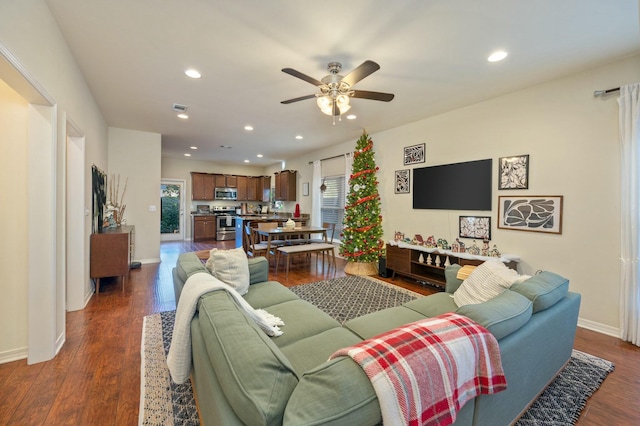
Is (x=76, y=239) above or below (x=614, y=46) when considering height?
below

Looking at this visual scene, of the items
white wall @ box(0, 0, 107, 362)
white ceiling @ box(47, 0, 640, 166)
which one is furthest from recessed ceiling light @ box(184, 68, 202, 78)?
white wall @ box(0, 0, 107, 362)

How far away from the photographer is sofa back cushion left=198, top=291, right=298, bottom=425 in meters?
0.77

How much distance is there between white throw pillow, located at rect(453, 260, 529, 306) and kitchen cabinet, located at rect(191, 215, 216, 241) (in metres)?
8.38

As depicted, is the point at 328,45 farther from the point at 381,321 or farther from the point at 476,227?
the point at 476,227

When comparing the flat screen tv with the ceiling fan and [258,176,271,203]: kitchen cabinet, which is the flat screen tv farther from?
[258,176,271,203]: kitchen cabinet

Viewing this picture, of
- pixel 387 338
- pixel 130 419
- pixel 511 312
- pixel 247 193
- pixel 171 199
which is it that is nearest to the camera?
pixel 387 338

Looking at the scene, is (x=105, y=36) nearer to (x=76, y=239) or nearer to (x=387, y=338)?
(x=76, y=239)

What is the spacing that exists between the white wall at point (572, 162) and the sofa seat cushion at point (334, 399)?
11.3ft

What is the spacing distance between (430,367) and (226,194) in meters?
9.53

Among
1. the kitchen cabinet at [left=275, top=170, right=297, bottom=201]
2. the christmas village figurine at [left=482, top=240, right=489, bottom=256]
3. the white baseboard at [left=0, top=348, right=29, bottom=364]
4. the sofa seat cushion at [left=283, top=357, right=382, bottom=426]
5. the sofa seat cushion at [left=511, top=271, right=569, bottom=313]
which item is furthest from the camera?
the kitchen cabinet at [left=275, top=170, right=297, bottom=201]

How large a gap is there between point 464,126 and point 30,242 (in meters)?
5.07

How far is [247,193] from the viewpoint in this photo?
10031 mm

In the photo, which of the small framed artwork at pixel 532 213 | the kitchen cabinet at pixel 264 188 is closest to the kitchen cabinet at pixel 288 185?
the kitchen cabinet at pixel 264 188

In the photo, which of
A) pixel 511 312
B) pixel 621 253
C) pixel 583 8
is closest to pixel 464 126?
pixel 583 8
